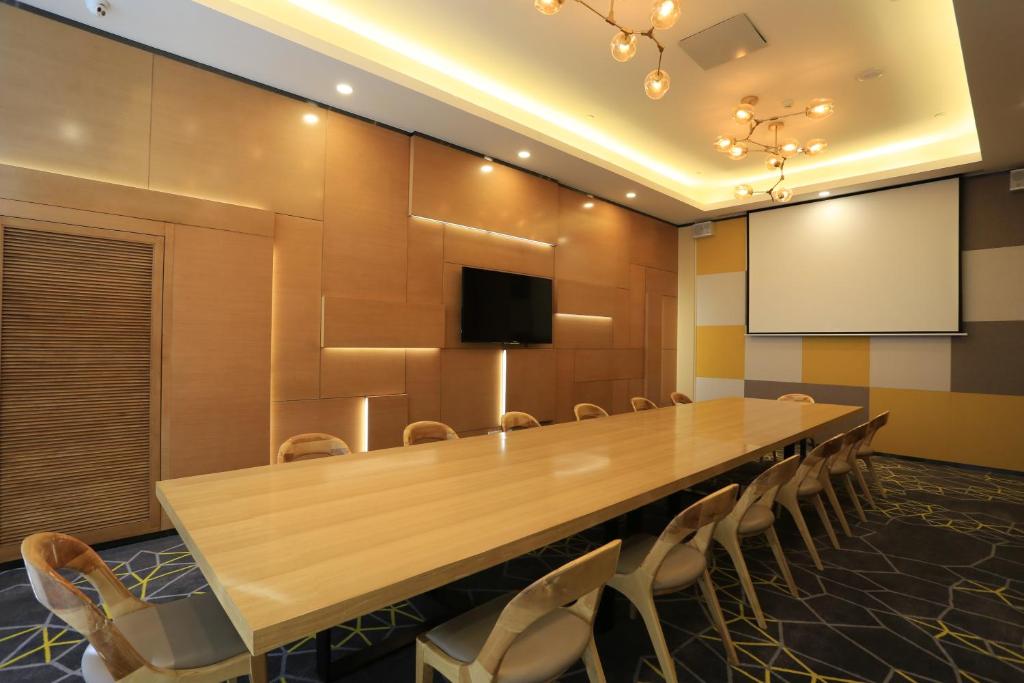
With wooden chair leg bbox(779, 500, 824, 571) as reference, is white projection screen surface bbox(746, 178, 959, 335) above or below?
above

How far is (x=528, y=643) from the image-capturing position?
5.08 ft

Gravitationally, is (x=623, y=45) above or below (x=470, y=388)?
above

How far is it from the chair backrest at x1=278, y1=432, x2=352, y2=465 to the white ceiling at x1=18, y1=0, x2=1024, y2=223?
2700 mm

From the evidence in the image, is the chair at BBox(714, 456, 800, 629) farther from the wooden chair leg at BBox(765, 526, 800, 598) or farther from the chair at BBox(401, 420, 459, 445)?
the chair at BBox(401, 420, 459, 445)

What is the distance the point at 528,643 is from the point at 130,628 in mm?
1277

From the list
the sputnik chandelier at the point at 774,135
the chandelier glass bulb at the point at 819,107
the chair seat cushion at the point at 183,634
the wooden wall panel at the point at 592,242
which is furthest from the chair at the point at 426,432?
the chandelier glass bulb at the point at 819,107

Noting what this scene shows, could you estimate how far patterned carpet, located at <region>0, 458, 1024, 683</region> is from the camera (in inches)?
85.8

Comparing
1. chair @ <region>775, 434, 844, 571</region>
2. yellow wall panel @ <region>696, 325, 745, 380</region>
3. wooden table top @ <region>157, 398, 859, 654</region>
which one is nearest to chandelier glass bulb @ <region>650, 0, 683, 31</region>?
wooden table top @ <region>157, 398, 859, 654</region>

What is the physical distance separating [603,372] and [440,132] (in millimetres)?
3876

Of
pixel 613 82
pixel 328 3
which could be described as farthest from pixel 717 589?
pixel 328 3

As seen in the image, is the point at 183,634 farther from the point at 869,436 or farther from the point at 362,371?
the point at 869,436

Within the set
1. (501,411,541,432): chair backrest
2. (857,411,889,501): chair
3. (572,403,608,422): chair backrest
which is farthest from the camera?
(572,403,608,422): chair backrest

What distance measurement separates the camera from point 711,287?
8289 millimetres

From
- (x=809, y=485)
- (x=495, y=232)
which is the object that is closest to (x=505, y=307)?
(x=495, y=232)
